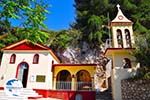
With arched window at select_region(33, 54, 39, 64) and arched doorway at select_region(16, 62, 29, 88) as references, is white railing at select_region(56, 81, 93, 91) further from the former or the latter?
arched doorway at select_region(16, 62, 29, 88)

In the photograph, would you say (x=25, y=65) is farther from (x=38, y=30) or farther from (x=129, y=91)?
(x=38, y=30)

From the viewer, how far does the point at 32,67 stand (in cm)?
2198

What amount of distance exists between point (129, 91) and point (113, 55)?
3.37 meters

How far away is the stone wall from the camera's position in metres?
16.5

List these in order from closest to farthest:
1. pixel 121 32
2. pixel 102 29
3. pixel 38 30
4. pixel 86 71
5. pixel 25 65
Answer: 1. pixel 38 30
2. pixel 121 32
3. pixel 25 65
4. pixel 86 71
5. pixel 102 29

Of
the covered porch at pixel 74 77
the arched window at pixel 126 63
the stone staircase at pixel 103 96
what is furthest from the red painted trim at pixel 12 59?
the arched window at pixel 126 63

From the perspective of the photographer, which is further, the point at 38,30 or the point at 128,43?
the point at 128,43

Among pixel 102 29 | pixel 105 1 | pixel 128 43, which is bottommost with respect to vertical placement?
pixel 128 43

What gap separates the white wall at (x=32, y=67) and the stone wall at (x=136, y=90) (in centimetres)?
801

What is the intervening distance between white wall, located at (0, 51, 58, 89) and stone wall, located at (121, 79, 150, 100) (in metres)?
8.01

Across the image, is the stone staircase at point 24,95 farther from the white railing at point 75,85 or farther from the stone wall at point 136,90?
the stone wall at point 136,90

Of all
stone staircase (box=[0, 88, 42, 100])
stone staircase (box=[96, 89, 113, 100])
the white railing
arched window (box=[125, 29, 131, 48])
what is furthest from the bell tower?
stone staircase (box=[0, 88, 42, 100])

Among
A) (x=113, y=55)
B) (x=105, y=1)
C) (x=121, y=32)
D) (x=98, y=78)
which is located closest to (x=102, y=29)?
(x=105, y=1)

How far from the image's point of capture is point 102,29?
1193 inches
